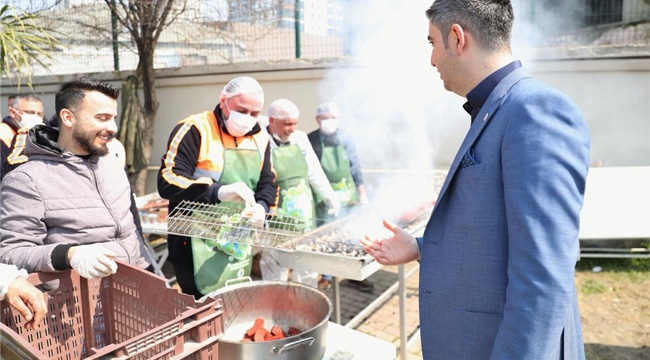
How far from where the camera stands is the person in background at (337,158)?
494 cm

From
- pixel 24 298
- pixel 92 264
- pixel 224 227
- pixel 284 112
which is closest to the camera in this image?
pixel 24 298

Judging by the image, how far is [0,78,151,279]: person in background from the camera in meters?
1.96

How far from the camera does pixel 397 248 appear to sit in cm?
196

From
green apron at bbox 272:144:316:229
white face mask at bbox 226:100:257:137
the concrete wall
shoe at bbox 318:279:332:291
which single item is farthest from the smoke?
white face mask at bbox 226:100:257:137

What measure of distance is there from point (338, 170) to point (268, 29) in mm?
4039

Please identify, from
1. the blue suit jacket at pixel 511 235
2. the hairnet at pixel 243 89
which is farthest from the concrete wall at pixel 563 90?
the blue suit jacket at pixel 511 235

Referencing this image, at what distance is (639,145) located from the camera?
245 inches

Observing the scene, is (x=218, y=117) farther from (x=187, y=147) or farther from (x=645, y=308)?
(x=645, y=308)

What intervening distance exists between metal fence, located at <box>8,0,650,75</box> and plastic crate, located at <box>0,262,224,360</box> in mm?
4721

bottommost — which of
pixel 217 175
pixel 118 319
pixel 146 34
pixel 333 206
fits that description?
pixel 333 206

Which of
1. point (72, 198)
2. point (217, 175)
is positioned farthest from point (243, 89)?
point (72, 198)

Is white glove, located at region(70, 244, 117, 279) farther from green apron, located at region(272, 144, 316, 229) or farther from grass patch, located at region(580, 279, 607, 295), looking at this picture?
grass patch, located at region(580, 279, 607, 295)

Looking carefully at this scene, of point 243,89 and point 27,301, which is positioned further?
point 243,89

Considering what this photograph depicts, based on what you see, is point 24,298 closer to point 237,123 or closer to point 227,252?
point 227,252
